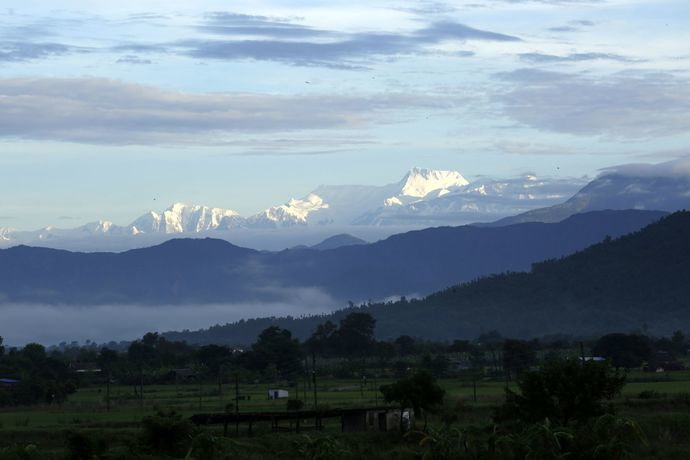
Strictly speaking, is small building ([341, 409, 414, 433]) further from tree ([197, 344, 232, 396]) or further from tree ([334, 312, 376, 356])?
tree ([334, 312, 376, 356])

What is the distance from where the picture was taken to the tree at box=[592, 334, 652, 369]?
13850cm

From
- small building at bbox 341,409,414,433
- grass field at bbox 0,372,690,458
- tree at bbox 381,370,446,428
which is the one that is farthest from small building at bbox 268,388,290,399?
small building at bbox 341,409,414,433

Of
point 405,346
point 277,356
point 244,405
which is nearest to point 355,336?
point 405,346

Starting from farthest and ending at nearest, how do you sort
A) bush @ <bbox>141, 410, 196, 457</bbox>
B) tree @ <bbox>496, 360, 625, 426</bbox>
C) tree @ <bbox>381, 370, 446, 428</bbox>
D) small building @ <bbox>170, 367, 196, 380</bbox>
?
small building @ <bbox>170, 367, 196, 380</bbox> → tree @ <bbox>381, 370, 446, 428</bbox> → tree @ <bbox>496, 360, 625, 426</bbox> → bush @ <bbox>141, 410, 196, 457</bbox>

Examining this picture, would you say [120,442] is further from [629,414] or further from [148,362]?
[148,362]

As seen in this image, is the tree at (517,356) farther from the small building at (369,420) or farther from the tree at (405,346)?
the small building at (369,420)

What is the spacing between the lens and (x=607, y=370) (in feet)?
197

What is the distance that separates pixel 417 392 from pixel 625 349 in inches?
2927

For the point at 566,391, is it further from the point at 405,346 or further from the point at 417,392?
the point at 405,346

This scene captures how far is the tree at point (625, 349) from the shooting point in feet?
454

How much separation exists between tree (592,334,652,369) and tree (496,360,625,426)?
78.6 meters

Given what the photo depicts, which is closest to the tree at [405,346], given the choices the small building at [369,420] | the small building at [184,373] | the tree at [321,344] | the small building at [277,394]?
the tree at [321,344]

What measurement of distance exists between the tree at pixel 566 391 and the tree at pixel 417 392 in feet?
36.0

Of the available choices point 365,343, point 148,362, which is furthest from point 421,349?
point 148,362
